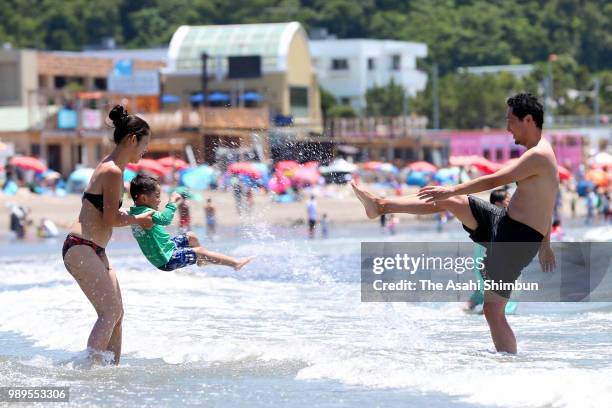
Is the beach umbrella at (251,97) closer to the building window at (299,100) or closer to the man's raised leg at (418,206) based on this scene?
the building window at (299,100)

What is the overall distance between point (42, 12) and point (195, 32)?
4770cm

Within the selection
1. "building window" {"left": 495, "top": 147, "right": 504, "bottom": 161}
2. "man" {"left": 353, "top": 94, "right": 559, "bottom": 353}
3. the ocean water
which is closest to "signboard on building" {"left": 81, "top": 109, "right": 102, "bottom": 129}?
"building window" {"left": 495, "top": 147, "right": 504, "bottom": 161}

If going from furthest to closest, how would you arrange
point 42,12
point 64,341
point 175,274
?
1. point 42,12
2. point 175,274
3. point 64,341

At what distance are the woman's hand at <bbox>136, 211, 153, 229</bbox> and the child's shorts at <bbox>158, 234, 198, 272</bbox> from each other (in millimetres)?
881

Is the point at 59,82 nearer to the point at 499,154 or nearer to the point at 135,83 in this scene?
the point at 135,83

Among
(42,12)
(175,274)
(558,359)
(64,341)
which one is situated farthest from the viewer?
(42,12)

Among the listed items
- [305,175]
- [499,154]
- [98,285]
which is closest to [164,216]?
[98,285]

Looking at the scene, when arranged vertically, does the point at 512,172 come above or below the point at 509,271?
above

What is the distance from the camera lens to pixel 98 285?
7410 millimetres

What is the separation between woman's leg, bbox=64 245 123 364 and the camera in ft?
24.1

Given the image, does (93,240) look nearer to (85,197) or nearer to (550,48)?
(85,197)

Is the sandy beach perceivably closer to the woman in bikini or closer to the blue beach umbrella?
the blue beach umbrella


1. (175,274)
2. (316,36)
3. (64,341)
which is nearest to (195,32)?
(316,36)

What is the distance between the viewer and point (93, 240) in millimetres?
7387
